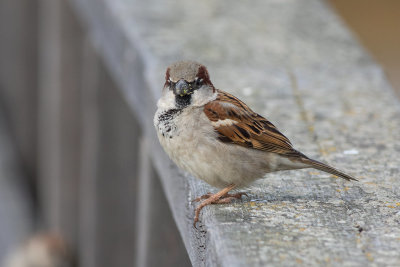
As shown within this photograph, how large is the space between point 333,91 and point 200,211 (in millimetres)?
1475

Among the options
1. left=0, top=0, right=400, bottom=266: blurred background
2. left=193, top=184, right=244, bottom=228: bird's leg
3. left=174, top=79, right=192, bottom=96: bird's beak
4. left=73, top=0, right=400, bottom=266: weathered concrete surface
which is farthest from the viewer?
left=0, top=0, right=400, bottom=266: blurred background

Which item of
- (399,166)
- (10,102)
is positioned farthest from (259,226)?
(10,102)

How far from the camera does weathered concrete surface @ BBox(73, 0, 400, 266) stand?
2.01m

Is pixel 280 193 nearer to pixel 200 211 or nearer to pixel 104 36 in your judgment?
pixel 200 211

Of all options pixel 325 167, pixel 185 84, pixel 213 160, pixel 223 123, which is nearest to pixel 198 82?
pixel 185 84

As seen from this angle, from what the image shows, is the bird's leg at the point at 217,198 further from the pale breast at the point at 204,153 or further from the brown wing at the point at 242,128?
the brown wing at the point at 242,128

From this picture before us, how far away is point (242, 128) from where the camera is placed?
2.42m

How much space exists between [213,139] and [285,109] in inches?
36.8

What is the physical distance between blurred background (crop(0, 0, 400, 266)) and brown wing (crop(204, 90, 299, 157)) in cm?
62

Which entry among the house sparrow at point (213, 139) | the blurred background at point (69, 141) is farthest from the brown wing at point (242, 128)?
the blurred background at point (69, 141)

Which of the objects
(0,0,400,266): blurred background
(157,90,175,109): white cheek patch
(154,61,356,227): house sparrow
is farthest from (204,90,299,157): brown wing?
(0,0,400,266): blurred background

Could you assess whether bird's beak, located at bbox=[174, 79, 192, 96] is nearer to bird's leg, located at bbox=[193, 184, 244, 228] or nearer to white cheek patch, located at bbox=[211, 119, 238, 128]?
white cheek patch, located at bbox=[211, 119, 238, 128]

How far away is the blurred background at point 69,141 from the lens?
416 centimetres

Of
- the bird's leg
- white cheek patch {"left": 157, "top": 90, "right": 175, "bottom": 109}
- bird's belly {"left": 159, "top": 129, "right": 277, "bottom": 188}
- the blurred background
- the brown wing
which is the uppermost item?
the blurred background
